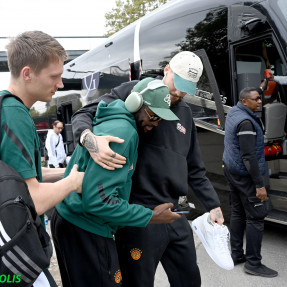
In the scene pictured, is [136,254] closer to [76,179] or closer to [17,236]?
[76,179]

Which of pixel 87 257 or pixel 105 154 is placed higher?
pixel 105 154

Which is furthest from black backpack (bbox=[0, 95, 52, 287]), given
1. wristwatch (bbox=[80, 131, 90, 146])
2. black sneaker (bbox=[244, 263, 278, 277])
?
black sneaker (bbox=[244, 263, 278, 277])

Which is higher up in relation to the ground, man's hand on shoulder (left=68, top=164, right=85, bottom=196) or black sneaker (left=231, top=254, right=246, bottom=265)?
man's hand on shoulder (left=68, top=164, right=85, bottom=196)

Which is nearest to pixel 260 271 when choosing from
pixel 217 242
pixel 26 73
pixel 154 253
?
pixel 217 242

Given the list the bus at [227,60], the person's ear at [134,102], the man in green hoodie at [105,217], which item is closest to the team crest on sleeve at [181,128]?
the man in green hoodie at [105,217]

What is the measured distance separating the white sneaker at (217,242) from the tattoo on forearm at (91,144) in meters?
1.03

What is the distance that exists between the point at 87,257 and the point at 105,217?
13.0 inches

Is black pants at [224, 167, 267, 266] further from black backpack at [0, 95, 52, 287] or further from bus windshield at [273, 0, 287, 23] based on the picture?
black backpack at [0, 95, 52, 287]

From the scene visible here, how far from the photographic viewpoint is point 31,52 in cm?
147

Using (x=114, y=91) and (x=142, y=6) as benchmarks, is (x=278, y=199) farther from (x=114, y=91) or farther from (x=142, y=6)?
(x=142, y=6)

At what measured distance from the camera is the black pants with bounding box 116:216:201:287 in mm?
2137

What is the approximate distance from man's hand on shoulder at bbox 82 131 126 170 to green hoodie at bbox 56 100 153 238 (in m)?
0.04

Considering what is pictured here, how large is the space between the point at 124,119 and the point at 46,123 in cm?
1189

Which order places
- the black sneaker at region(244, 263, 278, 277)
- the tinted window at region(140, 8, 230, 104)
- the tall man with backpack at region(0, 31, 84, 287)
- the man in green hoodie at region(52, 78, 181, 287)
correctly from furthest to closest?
the tinted window at region(140, 8, 230, 104), the black sneaker at region(244, 263, 278, 277), the man in green hoodie at region(52, 78, 181, 287), the tall man with backpack at region(0, 31, 84, 287)
